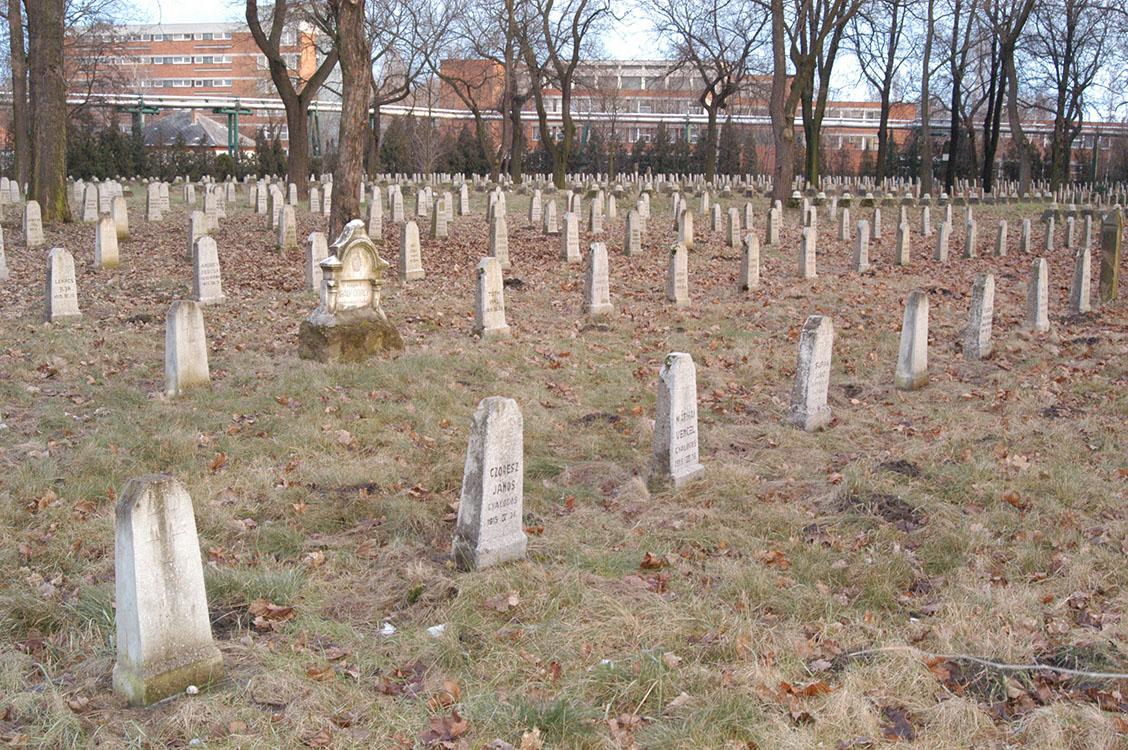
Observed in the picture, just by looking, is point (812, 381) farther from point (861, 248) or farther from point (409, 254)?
point (861, 248)

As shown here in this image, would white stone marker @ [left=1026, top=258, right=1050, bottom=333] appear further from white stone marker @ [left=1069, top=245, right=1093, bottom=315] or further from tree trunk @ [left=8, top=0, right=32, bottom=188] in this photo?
tree trunk @ [left=8, top=0, right=32, bottom=188]

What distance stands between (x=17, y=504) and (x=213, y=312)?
6.75 m

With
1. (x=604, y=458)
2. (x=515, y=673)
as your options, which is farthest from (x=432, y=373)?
(x=515, y=673)

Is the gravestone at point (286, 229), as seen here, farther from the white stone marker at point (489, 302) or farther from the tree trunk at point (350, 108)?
the white stone marker at point (489, 302)

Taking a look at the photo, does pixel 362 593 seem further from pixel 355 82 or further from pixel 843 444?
pixel 355 82

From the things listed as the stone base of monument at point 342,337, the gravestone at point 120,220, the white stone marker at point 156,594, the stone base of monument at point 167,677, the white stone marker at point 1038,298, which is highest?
the gravestone at point 120,220

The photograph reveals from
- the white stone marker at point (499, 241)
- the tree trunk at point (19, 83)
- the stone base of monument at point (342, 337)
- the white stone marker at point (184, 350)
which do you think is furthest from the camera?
the tree trunk at point (19, 83)

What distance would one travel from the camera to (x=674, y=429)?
275 inches

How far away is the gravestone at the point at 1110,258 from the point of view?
13766 mm

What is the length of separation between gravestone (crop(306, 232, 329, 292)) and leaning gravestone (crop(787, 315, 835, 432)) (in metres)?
7.93

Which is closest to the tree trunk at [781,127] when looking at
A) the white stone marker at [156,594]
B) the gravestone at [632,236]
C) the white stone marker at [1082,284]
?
the gravestone at [632,236]

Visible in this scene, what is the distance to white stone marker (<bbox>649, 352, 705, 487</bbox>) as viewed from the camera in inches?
275

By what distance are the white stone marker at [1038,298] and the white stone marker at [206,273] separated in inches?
433

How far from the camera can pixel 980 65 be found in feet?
142
